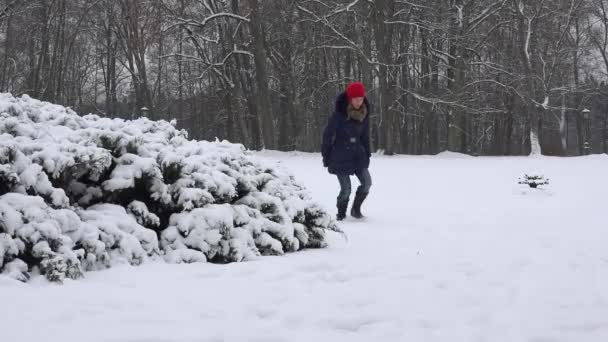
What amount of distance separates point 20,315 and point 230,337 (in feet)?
3.51

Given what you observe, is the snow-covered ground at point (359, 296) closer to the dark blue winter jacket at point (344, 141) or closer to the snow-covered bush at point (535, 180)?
the dark blue winter jacket at point (344, 141)

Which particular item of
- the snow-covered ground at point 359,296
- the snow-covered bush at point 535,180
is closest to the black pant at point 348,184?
the snow-covered ground at point 359,296

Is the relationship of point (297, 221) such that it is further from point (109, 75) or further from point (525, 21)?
point (109, 75)

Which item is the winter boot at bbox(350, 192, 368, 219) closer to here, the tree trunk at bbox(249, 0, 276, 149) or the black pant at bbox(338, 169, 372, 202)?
the black pant at bbox(338, 169, 372, 202)

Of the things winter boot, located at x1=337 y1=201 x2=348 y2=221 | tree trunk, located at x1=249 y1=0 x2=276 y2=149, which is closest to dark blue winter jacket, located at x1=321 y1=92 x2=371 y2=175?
winter boot, located at x1=337 y1=201 x2=348 y2=221

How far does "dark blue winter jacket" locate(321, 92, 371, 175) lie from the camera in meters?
7.52

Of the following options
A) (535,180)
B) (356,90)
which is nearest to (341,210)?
(356,90)

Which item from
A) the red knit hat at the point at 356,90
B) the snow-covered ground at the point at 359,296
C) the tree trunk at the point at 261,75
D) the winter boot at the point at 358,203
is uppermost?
the tree trunk at the point at 261,75

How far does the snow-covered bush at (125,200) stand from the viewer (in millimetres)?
3748

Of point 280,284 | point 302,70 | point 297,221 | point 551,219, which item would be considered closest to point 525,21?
point 302,70

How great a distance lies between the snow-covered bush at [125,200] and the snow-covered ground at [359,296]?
0.66ft

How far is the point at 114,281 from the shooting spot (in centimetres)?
376

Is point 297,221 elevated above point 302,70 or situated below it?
below

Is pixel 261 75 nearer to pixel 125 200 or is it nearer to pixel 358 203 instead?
pixel 358 203
